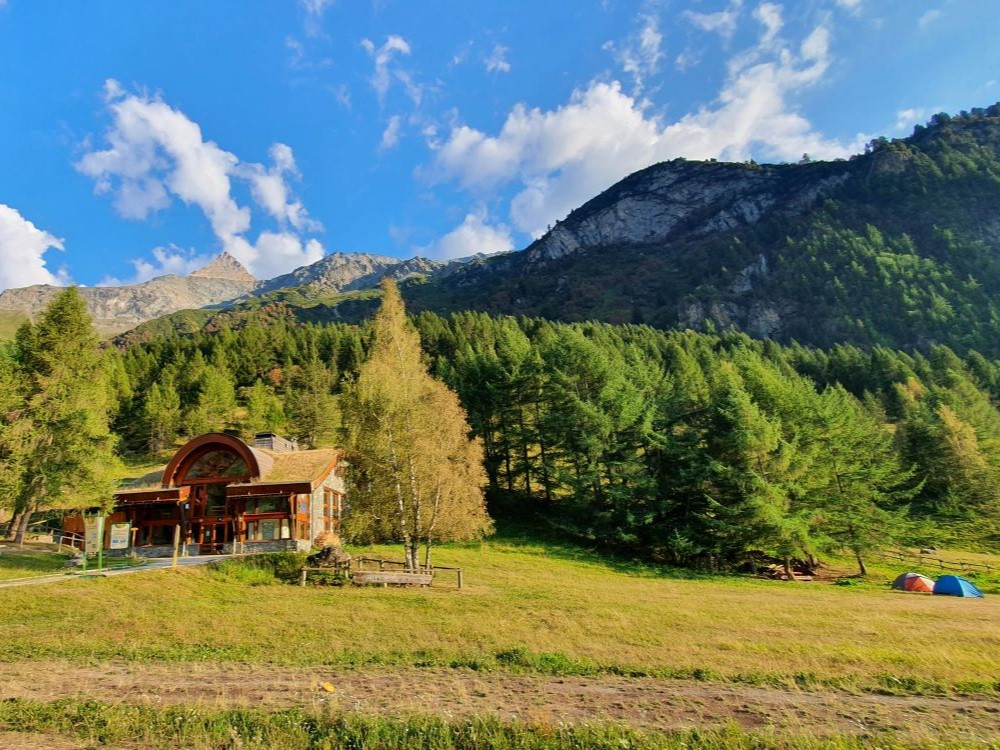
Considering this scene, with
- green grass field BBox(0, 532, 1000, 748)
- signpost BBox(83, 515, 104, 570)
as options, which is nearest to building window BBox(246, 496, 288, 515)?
green grass field BBox(0, 532, 1000, 748)

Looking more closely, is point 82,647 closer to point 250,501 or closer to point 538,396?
point 250,501

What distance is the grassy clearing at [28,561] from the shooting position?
24.8 meters

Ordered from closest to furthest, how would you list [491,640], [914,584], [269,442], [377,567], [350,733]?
1. [350,733]
2. [491,640]
3. [377,567]
4. [914,584]
5. [269,442]

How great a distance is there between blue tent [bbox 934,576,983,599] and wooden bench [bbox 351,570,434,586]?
97.3 feet

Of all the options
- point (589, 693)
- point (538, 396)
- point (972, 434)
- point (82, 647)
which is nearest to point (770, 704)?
point (589, 693)

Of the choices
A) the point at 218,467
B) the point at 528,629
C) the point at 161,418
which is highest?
the point at 161,418

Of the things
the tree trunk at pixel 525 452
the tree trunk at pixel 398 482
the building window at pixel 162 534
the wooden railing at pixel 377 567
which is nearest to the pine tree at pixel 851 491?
the tree trunk at pixel 525 452

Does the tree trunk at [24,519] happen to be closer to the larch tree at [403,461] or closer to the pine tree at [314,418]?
the larch tree at [403,461]

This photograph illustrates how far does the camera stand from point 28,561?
2784 cm

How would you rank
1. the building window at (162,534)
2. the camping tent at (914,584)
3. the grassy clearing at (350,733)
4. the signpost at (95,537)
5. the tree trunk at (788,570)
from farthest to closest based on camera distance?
the building window at (162,534), the tree trunk at (788,570), the camping tent at (914,584), the signpost at (95,537), the grassy clearing at (350,733)

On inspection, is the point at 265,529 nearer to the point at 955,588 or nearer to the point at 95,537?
the point at 95,537

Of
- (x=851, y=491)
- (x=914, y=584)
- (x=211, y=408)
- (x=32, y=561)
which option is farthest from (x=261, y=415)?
(x=914, y=584)

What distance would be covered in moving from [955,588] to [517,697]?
106ft

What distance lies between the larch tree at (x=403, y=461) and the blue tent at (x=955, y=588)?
26.9 meters
